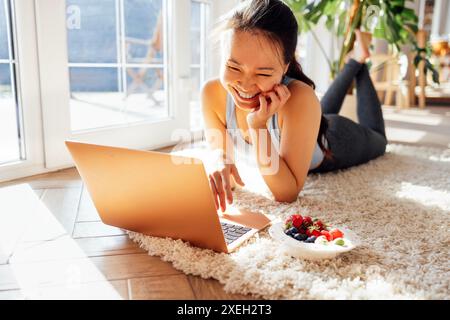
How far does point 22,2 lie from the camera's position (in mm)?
1387

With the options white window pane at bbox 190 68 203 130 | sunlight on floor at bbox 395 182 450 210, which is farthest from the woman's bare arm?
white window pane at bbox 190 68 203 130

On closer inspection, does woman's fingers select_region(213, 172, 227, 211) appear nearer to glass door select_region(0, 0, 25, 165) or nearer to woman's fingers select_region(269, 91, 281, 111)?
woman's fingers select_region(269, 91, 281, 111)

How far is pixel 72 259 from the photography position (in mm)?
838

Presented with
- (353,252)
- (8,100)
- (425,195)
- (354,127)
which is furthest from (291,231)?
(8,100)

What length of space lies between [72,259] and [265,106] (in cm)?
54

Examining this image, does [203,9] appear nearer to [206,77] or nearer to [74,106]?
[206,77]

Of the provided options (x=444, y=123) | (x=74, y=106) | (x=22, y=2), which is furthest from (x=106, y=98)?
(x=444, y=123)

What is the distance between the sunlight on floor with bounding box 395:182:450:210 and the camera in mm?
1230

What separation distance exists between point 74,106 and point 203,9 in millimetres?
944

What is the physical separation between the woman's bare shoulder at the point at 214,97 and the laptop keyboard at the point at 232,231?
1.49ft

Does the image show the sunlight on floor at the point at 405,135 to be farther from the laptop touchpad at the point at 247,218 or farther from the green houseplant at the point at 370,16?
the laptop touchpad at the point at 247,218

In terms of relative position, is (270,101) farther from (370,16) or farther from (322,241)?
(370,16)

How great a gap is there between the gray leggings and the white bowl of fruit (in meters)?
0.69

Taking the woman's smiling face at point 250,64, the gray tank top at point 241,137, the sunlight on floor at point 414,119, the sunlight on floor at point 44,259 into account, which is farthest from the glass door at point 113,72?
the sunlight on floor at point 414,119
